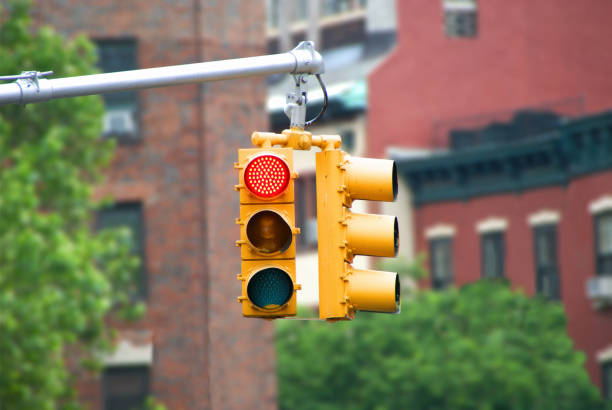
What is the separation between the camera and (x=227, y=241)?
125 feet

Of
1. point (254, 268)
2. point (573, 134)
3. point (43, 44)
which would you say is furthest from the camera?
point (573, 134)

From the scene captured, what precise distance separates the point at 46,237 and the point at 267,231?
19169 mm

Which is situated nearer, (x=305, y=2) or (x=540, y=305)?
(x=540, y=305)

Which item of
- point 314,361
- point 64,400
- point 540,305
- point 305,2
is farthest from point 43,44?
point 305,2

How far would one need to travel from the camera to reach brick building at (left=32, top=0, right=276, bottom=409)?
124ft

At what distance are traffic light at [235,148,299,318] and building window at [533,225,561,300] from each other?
121 feet

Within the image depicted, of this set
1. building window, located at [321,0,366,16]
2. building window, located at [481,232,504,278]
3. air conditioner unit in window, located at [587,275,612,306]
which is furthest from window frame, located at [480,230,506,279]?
building window, located at [321,0,366,16]

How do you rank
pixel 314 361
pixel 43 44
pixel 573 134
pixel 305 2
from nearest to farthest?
pixel 43 44, pixel 314 361, pixel 573 134, pixel 305 2

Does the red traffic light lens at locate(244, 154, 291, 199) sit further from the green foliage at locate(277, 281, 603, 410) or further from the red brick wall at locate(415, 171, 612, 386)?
the red brick wall at locate(415, 171, 612, 386)

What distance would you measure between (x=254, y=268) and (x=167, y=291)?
1153 inches

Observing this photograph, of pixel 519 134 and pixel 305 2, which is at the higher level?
pixel 305 2

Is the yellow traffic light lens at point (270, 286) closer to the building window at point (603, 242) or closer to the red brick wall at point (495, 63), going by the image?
the building window at point (603, 242)

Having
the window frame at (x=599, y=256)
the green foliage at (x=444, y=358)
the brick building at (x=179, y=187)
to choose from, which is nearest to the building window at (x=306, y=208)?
the green foliage at (x=444, y=358)

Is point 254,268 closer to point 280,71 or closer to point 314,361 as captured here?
point 280,71
